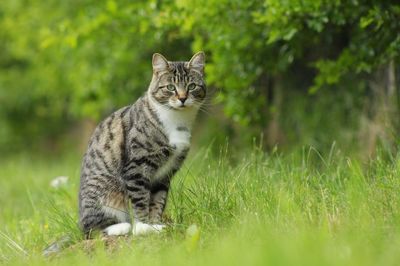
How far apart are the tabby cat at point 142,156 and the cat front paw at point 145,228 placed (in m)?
0.11

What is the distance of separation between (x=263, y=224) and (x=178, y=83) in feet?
6.12

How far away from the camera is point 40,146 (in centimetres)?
2041

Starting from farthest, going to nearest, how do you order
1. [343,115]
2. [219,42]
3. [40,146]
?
[40,146] < [343,115] < [219,42]

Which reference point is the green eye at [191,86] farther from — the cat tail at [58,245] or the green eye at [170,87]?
the cat tail at [58,245]

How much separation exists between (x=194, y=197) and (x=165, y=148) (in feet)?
1.67

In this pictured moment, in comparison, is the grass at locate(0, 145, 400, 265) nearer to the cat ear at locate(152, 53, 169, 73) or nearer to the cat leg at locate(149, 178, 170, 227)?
the cat leg at locate(149, 178, 170, 227)

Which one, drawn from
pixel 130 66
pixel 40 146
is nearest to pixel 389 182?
pixel 130 66

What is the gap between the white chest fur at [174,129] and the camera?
5.79m

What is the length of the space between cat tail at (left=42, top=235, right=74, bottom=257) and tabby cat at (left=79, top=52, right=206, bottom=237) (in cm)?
17

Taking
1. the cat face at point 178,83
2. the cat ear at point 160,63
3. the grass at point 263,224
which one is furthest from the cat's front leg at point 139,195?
the cat ear at point 160,63

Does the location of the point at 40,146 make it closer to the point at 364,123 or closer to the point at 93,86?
the point at 93,86

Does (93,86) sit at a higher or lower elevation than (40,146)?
higher

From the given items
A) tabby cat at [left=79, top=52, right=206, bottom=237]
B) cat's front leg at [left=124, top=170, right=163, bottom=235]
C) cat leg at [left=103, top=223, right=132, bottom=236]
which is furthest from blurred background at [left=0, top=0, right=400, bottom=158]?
cat leg at [left=103, top=223, right=132, bottom=236]

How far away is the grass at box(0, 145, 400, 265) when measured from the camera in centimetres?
387
